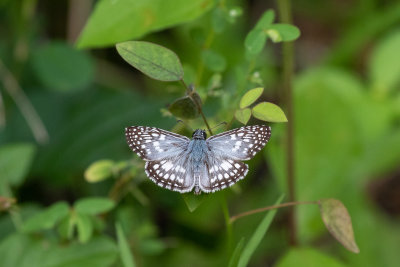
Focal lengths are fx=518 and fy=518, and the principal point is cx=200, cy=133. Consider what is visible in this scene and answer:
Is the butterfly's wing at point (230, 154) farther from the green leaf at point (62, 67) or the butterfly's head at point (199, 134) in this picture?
the green leaf at point (62, 67)

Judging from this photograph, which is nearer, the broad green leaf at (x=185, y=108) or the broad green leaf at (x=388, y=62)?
the broad green leaf at (x=185, y=108)

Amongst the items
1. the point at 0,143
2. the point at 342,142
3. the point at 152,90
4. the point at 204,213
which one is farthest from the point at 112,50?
the point at 342,142

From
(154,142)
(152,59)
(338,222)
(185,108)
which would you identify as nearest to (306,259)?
(338,222)

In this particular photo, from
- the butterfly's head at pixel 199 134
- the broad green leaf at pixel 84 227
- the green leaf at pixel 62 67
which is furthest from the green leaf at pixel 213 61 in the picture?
the green leaf at pixel 62 67

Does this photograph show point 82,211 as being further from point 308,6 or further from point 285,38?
point 308,6

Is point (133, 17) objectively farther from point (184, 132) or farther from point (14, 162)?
point (14, 162)

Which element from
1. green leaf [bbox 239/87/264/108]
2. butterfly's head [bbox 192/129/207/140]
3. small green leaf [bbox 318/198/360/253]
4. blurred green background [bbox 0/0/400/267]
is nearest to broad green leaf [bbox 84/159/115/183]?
blurred green background [bbox 0/0/400/267]
